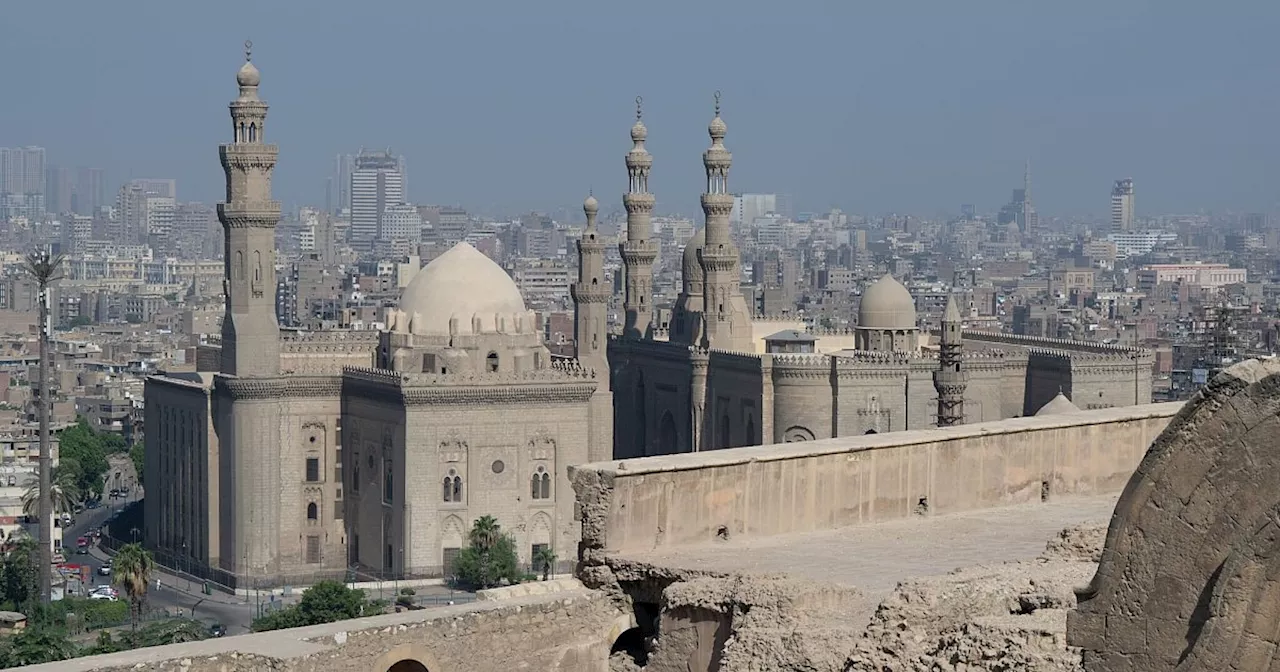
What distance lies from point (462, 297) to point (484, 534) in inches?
184

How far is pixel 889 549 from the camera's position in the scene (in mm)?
9609

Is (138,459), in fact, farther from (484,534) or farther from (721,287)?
(484,534)

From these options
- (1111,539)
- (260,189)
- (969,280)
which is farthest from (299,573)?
(969,280)

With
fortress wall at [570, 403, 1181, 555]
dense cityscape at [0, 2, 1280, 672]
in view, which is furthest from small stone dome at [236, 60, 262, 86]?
fortress wall at [570, 403, 1181, 555]

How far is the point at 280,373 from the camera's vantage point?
43062mm

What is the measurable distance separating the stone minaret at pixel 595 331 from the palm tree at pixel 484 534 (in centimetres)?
429

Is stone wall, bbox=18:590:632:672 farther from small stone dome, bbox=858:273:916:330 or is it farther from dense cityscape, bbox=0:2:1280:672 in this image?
small stone dome, bbox=858:273:916:330

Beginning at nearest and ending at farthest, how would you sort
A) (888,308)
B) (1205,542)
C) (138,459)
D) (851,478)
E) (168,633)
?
(1205,542)
(851,478)
(168,633)
(888,308)
(138,459)

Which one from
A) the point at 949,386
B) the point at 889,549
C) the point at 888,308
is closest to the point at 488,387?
the point at 888,308

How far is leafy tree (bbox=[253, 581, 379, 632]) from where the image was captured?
3176 centimetres

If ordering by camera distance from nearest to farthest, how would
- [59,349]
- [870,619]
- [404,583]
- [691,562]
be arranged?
1. [870,619]
2. [691,562]
3. [404,583]
4. [59,349]

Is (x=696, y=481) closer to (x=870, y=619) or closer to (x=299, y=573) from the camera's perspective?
(x=870, y=619)

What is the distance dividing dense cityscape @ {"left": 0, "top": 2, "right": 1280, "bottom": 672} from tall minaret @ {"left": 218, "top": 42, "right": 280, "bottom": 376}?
0.18 ft

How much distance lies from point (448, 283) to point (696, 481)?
111 feet
